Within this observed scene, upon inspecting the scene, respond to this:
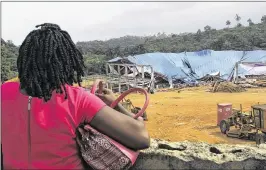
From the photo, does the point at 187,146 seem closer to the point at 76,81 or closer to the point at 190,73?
the point at 76,81

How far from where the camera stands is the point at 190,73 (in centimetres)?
3884

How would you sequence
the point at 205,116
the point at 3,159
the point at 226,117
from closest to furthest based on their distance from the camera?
1. the point at 3,159
2. the point at 226,117
3. the point at 205,116

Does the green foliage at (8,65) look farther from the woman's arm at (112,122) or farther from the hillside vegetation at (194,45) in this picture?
the hillside vegetation at (194,45)

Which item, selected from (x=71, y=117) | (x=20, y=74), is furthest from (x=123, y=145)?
(x=20, y=74)

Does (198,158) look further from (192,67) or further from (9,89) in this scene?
(192,67)

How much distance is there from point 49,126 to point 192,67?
37.7m

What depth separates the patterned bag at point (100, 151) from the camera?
2117 mm

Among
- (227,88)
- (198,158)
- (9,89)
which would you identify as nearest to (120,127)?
(9,89)

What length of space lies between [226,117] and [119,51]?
41.9 metres

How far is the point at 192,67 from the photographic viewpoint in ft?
129

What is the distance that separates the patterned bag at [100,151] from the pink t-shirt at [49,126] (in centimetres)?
4

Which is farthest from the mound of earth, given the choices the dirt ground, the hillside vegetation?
the hillside vegetation

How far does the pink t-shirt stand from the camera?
6.81 ft

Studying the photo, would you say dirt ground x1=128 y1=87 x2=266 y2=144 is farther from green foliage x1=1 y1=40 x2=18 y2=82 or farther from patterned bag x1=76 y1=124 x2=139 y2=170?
patterned bag x1=76 y1=124 x2=139 y2=170
